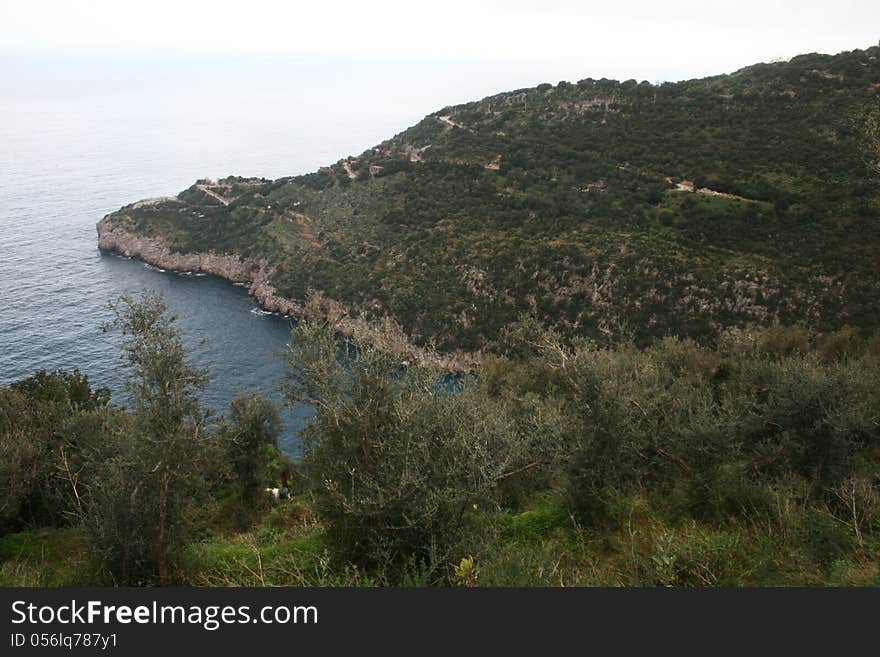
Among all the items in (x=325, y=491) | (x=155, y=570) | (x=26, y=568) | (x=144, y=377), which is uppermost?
A: (x=144, y=377)

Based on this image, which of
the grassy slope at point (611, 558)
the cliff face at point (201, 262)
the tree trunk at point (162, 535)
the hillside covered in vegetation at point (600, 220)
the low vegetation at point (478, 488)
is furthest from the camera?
the cliff face at point (201, 262)

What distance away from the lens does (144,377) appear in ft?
27.7

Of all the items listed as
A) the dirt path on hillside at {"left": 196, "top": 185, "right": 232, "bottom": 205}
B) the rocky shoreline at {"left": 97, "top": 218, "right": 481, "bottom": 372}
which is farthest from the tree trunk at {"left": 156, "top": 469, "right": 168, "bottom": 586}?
the dirt path on hillside at {"left": 196, "top": 185, "right": 232, "bottom": 205}

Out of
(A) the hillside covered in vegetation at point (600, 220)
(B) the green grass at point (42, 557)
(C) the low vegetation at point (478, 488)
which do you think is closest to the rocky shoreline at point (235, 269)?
(A) the hillside covered in vegetation at point (600, 220)

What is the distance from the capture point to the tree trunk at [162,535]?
8469 millimetres

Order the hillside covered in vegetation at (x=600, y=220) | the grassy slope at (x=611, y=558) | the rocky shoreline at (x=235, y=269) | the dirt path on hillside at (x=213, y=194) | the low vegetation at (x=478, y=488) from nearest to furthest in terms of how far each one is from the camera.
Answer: the grassy slope at (x=611, y=558) → the low vegetation at (x=478, y=488) → the hillside covered in vegetation at (x=600, y=220) → the rocky shoreline at (x=235, y=269) → the dirt path on hillside at (x=213, y=194)

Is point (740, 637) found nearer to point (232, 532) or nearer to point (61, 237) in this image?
point (232, 532)

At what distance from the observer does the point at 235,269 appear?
70438mm

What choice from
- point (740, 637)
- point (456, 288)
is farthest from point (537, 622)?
point (456, 288)

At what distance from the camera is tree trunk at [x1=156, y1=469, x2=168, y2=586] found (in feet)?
27.8

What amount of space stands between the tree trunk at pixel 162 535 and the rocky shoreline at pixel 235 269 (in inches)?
1431

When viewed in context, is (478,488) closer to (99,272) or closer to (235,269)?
(235,269)

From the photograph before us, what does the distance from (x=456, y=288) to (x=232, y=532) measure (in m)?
36.3

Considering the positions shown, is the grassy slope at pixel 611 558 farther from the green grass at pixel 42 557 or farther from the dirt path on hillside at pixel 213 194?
the dirt path on hillside at pixel 213 194
